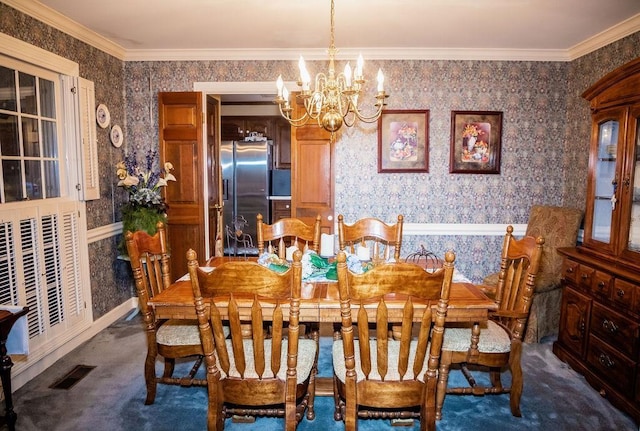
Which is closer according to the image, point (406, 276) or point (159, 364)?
point (406, 276)

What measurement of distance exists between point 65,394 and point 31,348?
1.58 ft

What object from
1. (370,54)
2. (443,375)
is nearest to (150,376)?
(443,375)

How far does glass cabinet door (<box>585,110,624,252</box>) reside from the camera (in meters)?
2.83

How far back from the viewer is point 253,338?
185cm

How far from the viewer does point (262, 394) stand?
1.97 meters

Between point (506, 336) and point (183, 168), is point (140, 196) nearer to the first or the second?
point (183, 168)

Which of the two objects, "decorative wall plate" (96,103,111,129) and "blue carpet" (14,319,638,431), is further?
"decorative wall plate" (96,103,111,129)

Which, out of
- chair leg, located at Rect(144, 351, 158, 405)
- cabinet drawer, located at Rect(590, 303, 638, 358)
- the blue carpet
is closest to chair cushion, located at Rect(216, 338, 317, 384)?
the blue carpet

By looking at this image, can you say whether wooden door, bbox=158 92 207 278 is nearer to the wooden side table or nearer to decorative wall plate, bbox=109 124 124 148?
decorative wall plate, bbox=109 124 124 148

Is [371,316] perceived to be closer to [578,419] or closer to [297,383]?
[297,383]

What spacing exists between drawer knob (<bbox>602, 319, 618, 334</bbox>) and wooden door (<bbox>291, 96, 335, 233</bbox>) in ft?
7.82

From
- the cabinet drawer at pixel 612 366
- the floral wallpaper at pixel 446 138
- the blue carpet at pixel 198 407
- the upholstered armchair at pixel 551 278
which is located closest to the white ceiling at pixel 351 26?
the floral wallpaper at pixel 446 138

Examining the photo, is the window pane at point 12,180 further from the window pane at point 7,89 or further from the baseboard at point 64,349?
the baseboard at point 64,349

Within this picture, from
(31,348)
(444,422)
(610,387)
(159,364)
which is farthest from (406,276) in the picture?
(31,348)
